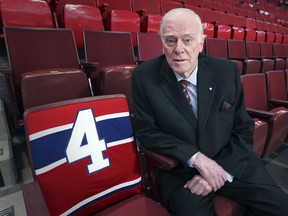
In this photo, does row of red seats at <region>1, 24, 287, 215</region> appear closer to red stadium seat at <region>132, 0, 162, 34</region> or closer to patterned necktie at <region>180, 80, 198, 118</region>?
patterned necktie at <region>180, 80, 198, 118</region>

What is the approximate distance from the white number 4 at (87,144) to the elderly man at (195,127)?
0.24ft

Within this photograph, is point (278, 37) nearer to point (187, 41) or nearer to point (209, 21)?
point (209, 21)

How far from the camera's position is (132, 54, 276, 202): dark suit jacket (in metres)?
0.34

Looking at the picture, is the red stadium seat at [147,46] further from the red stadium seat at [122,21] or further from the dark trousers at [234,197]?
the dark trousers at [234,197]

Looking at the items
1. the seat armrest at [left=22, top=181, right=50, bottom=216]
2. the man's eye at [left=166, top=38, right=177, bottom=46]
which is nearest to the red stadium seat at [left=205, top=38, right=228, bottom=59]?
the man's eye at [left=166, top=38, right=177, bottom=46]

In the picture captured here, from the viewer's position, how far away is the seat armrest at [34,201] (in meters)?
0.19

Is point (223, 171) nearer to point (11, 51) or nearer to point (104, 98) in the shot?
point (104, 98)

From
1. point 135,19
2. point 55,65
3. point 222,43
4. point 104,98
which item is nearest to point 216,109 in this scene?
point 104,98

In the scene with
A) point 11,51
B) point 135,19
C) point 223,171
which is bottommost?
point 223,171

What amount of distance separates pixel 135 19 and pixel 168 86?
66 cm

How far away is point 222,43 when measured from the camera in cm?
121

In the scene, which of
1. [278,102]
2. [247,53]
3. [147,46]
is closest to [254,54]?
[247,53]

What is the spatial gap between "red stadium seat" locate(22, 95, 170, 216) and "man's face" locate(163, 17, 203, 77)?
0.11m

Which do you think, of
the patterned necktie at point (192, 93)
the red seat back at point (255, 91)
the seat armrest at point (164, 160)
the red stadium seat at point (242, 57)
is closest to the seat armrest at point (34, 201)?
the seat armrest at point (164, 160)
